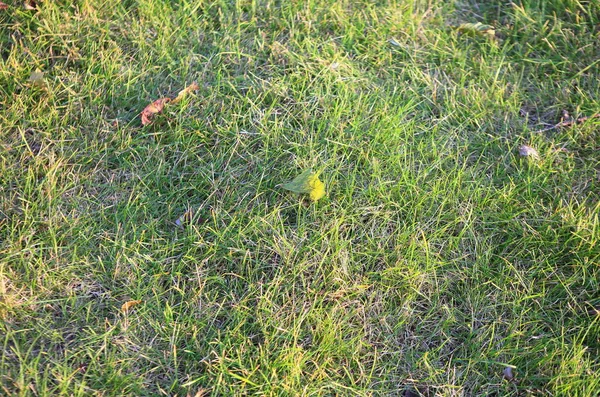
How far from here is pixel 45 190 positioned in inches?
103

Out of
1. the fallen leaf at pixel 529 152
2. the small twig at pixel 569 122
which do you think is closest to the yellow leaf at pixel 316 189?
the fallen leaf at pixel 529 152

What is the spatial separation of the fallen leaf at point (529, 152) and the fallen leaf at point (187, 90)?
4.97ft

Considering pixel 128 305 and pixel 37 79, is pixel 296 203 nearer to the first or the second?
pixel 128 305

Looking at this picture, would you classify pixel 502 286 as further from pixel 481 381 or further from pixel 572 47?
pixel 572 47

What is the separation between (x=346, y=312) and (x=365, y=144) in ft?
2.63

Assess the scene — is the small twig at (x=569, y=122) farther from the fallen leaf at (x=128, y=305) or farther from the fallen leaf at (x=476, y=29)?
the fallen leaf at (x=128, y=305)

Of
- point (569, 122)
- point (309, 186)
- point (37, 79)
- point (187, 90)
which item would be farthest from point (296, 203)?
point (569, 122)

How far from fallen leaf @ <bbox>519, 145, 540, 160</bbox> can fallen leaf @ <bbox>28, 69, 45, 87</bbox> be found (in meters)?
2.18

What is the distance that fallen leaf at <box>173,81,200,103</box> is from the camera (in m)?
2.90

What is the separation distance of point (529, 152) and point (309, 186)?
1.04 meters

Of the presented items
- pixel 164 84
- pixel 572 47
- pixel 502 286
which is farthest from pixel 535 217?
pixel 164 84

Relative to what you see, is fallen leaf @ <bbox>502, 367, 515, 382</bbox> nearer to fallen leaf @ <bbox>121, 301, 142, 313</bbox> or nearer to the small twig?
the small twig

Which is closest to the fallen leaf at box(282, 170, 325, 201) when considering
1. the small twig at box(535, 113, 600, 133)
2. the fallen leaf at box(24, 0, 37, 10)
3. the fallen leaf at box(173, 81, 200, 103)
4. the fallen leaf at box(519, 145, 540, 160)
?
the fallen leaf at box(173, 81, 200, 103)

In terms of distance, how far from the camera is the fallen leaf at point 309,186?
2629 millimetres
